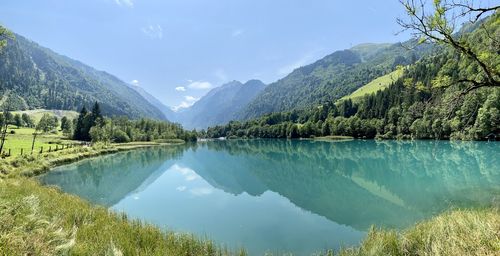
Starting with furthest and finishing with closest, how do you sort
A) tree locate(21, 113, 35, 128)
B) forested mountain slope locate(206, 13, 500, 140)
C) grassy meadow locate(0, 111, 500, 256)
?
tree locate(21, 113, 35, 128) < forested mountain slope locate(206, 13, 500, 140) < grassy meadow locate(0, 111, 500, 256)

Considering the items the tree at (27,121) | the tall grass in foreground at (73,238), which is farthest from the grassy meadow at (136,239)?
the tree at (27,121)

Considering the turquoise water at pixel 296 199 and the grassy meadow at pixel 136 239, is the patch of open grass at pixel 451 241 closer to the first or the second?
the grassy meadow at pixel 136 239

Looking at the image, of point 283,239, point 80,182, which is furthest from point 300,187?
point 80,182

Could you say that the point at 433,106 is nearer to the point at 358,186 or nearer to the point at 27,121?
the point at 358,186

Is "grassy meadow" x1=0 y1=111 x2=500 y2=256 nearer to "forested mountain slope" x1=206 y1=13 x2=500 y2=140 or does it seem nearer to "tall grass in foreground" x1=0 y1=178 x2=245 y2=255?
"tall grass in foreground" x1=0 y1=178 x2=245 y2=255

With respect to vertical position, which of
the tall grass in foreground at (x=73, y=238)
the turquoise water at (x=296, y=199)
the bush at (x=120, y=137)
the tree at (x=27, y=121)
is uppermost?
the tree at (x=27, y=121)

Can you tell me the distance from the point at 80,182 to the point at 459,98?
41138 mm

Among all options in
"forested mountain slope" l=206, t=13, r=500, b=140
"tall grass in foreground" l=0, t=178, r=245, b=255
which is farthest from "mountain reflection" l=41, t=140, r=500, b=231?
"tall grass in foreground" l=0, t=178, r=245, b=255

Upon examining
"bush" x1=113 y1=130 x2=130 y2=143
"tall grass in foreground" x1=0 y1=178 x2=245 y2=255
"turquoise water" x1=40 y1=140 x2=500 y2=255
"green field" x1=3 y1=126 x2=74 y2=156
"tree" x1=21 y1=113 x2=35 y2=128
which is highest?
"tree" x1=21 y1=113 x2=35 y2=128

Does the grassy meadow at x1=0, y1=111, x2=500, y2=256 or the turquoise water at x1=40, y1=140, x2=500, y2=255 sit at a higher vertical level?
the grassy meadow at x1=0, y1=111, x2=500, y2=256

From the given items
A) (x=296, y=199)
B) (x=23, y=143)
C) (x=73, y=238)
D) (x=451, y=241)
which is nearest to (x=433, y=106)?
(x=451, y=241)

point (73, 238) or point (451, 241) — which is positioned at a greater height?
point (451, 241)

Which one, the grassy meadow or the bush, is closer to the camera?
the grassy meadow

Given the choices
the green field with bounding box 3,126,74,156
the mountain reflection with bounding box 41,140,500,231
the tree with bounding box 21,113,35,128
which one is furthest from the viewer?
the tree with bounding box 21,113,35,128
